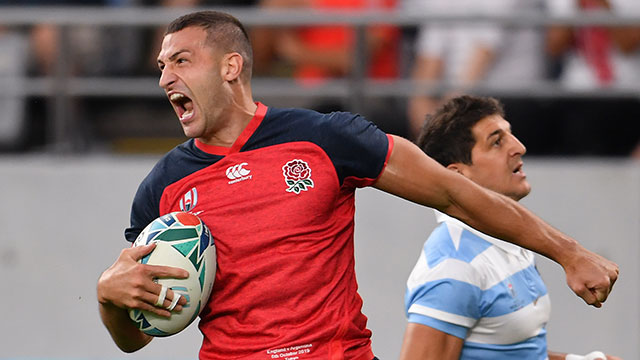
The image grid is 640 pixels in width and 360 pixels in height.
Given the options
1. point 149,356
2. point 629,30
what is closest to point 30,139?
point 149,356

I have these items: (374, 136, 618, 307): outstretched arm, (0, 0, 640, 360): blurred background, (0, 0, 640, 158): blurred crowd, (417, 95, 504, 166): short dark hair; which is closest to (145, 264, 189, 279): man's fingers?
(374, 136, 618, 307): outstretched arm

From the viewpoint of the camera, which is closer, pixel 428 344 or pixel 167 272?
pixel 167 272

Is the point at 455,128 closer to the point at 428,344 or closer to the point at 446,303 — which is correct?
the point at 446,303

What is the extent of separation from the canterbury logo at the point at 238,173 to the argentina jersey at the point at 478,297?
814mm

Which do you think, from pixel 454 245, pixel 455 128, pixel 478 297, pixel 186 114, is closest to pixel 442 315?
pixel 478 297

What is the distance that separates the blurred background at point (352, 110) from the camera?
258 inches

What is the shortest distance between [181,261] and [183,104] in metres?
0.61

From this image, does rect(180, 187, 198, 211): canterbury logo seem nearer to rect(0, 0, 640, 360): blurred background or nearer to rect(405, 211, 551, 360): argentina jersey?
rect(405, 211, 551, 360): argentina jersey

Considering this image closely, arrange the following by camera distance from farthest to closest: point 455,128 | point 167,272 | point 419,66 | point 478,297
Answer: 1. point 419,66
2. point 455,128
3. point 478,297
4. point 167,272

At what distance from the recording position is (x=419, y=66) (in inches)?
263

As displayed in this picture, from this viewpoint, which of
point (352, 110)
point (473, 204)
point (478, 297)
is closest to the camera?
point (473, 204)

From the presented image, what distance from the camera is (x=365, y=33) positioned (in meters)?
6.57

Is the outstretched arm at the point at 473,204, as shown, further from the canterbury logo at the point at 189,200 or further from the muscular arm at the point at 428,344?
the canterbury logo at the point at 189,200

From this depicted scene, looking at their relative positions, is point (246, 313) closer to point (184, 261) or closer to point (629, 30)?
point (184, 261)
